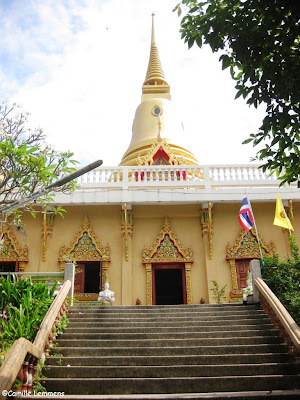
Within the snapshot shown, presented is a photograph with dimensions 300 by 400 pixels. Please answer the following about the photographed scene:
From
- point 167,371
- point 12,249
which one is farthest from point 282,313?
point 12,249

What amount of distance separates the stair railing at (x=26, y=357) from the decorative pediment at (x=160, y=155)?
833 cm

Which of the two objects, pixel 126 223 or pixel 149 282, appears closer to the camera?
pixel 149 282

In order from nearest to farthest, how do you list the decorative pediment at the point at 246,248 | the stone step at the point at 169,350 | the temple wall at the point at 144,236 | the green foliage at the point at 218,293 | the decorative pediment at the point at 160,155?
1. the stone step at the point at 169,350
2. the green foliage at the point at 218,293
3. the temple wall at the point at 144,236
4. the decorative pediment at the point at 246,248
5. the decorative pediment at the point at 160,155

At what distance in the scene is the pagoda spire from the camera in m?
20.5

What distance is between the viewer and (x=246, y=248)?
11.8 metres

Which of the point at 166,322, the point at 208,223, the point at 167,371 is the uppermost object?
the point at 208,223

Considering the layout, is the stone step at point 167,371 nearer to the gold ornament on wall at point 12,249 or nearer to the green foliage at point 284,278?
the green foliage at point 284,278

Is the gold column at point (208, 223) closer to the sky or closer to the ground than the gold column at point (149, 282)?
closer to the sky

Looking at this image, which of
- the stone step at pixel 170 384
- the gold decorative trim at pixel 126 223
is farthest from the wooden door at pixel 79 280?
the stone step at pixel 170 384

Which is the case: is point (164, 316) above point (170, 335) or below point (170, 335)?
above

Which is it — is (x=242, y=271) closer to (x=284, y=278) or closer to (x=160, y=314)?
(x=284, y=278)

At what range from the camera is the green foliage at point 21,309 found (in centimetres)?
639

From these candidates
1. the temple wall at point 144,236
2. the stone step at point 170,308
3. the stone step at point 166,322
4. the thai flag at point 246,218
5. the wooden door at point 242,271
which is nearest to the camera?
the stone step at point 166,322

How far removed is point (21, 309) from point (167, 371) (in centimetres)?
251
